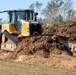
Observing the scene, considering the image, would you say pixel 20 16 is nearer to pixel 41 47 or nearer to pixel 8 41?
pixel 8 41

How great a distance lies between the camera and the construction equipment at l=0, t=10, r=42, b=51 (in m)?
17.5

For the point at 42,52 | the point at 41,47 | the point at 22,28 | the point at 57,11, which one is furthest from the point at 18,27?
the point at 57,11

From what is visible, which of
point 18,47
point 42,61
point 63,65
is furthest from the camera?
point 18,47

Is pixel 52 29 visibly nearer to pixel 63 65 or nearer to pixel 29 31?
pixel 29 31

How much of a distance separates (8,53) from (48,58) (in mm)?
3357

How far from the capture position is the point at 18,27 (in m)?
18.8

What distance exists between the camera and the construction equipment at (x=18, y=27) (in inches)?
691

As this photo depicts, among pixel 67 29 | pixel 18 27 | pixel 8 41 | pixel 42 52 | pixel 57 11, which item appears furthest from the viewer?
pixel 57 11

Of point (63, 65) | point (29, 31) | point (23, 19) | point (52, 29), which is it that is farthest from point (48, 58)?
point (52, 29)

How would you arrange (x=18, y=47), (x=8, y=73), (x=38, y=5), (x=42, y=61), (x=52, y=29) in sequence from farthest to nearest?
1. (x=38, y=5)
2. (x=52, y=29)
3. (x=18, y=47)
4. (x=42, y=61)
5. (x=8, y=73)

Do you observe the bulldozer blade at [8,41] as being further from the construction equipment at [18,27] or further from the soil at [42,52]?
the soil at [42,52]

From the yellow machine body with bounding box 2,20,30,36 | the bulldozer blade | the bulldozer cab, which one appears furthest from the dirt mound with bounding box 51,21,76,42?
the bulldozer blade

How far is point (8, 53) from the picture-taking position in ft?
56.2

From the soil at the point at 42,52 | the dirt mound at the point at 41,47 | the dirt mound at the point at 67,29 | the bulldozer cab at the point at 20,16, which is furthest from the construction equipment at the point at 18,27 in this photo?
the dirt mound at the point at 67,29
